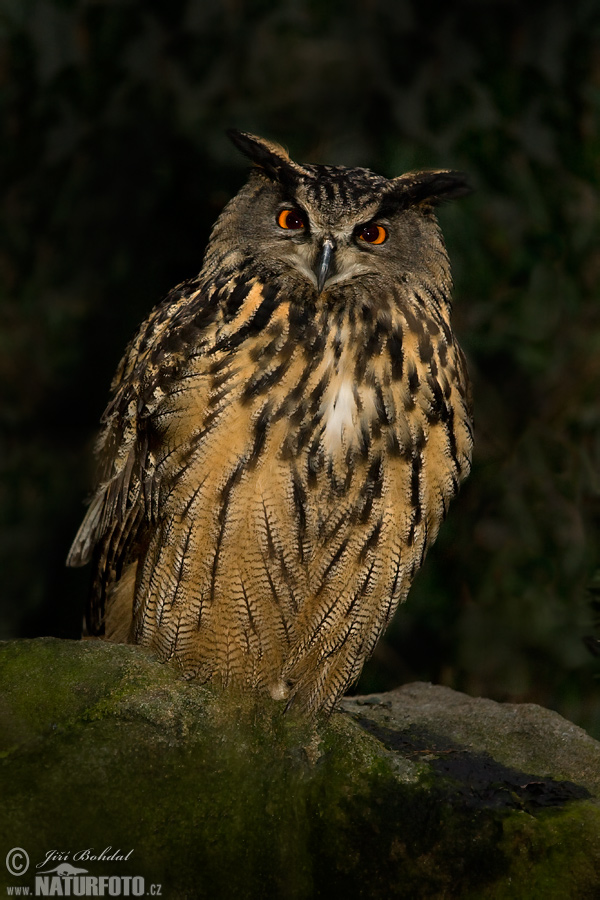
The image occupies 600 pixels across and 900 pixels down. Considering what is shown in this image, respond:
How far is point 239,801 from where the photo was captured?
183 centimetres

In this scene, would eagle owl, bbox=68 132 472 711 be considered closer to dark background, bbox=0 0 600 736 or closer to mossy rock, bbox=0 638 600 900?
mossy rock, bbox=0 638 600 900

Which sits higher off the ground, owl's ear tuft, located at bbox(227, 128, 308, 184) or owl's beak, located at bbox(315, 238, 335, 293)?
owl's ear tuft, located at bbox(227, 128, 308, 184)

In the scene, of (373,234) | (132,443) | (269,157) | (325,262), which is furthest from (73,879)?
(269,157)

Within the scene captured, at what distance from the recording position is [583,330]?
259cm

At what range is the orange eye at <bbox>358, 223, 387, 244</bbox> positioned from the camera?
6.34ft

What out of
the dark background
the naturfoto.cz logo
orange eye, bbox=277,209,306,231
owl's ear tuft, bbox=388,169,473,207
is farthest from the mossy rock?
owl's ear tuft, bbox=388,169,473,207

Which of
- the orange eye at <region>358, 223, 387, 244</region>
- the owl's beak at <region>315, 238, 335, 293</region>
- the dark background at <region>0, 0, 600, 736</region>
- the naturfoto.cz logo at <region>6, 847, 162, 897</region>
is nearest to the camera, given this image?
the naturfoto.cz logo at <region>6, 847, 162, 897</region>

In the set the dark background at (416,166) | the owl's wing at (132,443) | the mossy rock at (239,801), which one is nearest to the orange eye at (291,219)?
the owl's wing at (132,443)

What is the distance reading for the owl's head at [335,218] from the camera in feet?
6.17

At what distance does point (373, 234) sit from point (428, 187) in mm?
206

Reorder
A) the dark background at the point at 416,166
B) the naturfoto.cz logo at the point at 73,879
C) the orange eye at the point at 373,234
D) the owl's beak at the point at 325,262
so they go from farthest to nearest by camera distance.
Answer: the dark background at the point at 416,166
the orange eye at the point at 373,234
the owl's beak at the point at 325,262
the naturfoto.cz logo at the point at 73,879

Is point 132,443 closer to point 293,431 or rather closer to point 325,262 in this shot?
point 293,431

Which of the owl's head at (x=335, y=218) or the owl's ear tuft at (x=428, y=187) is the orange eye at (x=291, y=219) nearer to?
the owl's head at (x=335, y=218)

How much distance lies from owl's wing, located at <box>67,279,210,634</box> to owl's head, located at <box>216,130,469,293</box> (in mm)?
182
